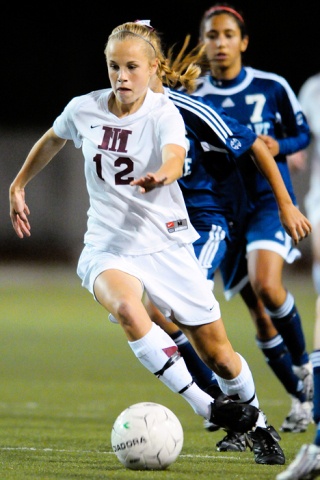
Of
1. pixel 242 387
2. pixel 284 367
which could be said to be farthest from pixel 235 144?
pixel 284 367

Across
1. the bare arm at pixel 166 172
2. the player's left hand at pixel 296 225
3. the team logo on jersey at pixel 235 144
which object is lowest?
the player's left hand at pixel 296 225

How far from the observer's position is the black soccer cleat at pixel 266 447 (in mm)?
4766

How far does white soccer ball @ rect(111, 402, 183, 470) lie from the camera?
4.47 m

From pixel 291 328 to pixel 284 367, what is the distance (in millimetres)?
253

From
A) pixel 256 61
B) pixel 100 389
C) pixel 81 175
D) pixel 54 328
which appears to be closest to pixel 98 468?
pixel 100 389

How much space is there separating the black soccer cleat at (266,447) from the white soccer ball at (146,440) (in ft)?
1.54

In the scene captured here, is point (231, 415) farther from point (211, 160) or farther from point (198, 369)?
point (211, 160)

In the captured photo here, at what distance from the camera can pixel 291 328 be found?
6520mm

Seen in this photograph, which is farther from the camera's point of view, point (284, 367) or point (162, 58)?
point (284, 367)

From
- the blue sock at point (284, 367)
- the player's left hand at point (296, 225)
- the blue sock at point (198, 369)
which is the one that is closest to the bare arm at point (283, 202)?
the player's left hand at point (296, 225)

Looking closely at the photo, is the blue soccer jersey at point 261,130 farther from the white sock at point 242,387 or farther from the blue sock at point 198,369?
the white sock at point 242,387

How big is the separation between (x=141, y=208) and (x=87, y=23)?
2041 cm

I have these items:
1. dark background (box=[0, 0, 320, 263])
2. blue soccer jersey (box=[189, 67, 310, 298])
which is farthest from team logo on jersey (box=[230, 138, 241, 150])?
dark background (box=[0, 0, 320, 263])

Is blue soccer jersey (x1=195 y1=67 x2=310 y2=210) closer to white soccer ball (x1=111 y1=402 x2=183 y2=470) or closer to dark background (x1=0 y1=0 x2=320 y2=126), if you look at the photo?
white soccer ball (x1=111 y1=402 x2=183 y2=470)
